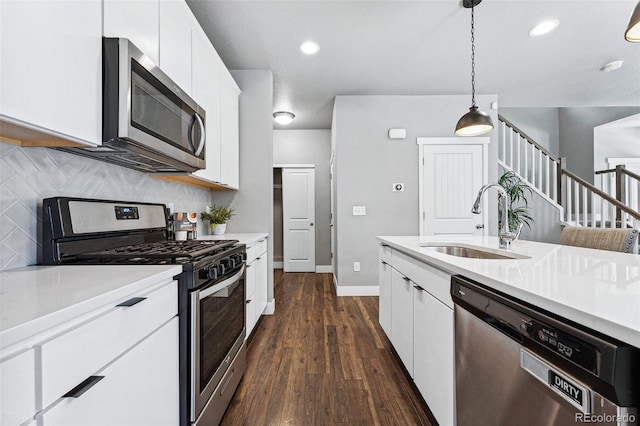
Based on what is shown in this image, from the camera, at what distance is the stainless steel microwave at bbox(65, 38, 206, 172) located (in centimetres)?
112

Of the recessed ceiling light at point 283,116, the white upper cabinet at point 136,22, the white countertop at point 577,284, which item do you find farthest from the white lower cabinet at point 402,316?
the recessed ceiling light at point 283,116

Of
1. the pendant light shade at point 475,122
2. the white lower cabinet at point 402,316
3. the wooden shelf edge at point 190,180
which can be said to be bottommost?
the white lower cabinet at point 402,316

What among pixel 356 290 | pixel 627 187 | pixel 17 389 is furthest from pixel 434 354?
pixel 627 187

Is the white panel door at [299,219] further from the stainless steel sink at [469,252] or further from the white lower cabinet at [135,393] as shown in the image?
the white lower cabinet at [135,393]

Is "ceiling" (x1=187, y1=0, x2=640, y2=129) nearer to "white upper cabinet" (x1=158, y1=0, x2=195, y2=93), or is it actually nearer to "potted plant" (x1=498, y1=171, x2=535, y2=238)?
"white upper cabinet" (x1=158, y1=0, x2=195, y2=93)

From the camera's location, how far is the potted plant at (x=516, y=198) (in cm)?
434

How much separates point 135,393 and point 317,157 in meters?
5.12

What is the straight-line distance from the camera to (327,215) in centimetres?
576

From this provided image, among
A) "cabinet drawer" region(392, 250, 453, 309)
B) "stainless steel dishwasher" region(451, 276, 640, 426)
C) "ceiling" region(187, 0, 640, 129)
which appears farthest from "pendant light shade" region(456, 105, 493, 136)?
"stainless steel dishwasher" region(451, 276, 640, 426)

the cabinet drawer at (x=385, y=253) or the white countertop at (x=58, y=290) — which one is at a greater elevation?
the white countertop at (x=58, y=290)

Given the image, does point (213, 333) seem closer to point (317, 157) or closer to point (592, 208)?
point (317, 157)

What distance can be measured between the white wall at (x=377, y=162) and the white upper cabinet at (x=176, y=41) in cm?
245

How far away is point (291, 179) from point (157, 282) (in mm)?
4717

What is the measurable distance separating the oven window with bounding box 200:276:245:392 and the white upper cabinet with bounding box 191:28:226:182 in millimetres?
998
